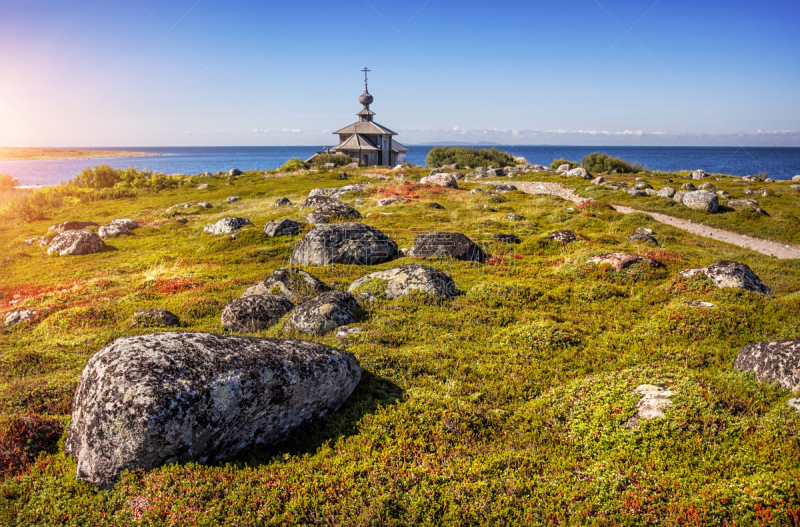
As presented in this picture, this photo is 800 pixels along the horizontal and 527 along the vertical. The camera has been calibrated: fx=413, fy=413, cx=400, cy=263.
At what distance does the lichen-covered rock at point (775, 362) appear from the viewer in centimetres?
853

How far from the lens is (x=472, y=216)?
3484cm

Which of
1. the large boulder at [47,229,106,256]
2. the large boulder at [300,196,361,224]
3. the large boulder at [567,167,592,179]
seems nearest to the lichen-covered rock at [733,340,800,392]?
the large boulder at [300,196,361,224]

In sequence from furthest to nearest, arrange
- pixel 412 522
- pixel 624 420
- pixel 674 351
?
pixel 674 351 → pixel 624 420 → pixel 412 522

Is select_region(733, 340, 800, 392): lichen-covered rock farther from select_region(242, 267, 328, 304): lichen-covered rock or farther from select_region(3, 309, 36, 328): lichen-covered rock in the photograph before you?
select_region(3, 309, 36, 328): lichen-covered rock

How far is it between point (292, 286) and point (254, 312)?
7.94 ft

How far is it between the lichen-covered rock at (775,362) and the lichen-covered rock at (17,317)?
2297cm

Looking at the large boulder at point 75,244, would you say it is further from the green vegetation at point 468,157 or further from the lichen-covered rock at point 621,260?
the green vegetation at point 468,157

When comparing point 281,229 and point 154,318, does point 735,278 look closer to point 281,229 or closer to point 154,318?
point 154,318

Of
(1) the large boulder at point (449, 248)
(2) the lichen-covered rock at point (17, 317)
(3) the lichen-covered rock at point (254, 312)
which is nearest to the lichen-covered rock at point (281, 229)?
(1) the large boulder at point (449, 248)

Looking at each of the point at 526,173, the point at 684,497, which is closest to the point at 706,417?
the point at 684,497

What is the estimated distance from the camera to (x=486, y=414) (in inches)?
340

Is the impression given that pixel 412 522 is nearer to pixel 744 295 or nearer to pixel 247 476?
pixel 247 476

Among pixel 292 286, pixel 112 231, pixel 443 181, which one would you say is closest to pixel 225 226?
pixel 112 231

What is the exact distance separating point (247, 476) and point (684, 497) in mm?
6641
